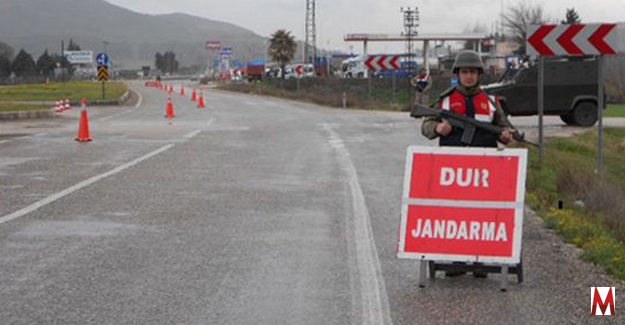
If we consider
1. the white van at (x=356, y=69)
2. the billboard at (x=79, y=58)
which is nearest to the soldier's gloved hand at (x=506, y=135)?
the white van at (x=356, y=69)

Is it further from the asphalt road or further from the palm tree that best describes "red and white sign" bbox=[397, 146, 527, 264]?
the palm tree

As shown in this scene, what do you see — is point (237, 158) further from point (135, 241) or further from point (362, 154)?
point (135, 241)

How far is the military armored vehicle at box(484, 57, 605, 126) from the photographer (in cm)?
2655

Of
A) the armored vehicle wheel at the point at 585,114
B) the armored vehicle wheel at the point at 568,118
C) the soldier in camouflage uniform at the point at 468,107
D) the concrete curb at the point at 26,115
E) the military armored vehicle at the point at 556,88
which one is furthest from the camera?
the concrete curb at the point at 26,115

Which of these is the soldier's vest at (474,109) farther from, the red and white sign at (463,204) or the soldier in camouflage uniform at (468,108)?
the red and white sign at (463,204)

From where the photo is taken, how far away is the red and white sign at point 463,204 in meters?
7.30

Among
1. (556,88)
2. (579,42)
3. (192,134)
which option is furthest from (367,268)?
(556,88)

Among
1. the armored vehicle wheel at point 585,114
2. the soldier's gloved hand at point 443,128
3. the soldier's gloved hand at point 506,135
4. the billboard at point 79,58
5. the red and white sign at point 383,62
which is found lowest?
the armored vehicle wheel at point 585,114

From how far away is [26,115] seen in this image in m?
33.2

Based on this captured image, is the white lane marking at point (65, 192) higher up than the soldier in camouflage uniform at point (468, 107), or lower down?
lower down

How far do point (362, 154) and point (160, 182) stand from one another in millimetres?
5654

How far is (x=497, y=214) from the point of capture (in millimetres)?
7340

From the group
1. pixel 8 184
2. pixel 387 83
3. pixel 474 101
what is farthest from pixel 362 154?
pixel 387 83

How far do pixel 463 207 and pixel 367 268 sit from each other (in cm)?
107
